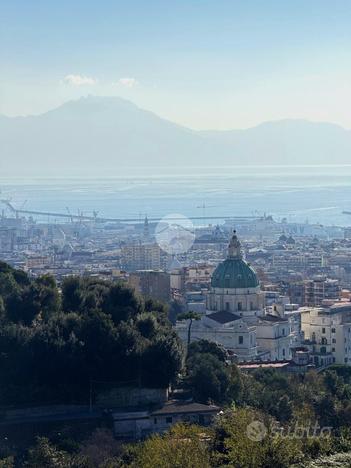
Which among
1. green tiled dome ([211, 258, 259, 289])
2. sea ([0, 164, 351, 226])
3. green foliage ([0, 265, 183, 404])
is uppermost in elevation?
sea ([0, 164, 351, 226])

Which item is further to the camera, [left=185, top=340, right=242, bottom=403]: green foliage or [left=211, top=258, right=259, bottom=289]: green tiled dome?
[left=211, top=258, right=259, bottom=289]: green tiled dome

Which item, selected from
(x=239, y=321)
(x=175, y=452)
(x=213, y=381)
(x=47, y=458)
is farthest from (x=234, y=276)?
(x=175, y=452)

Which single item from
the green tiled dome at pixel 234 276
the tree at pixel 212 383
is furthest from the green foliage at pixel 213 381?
the green tiled dome at pixel 234 276

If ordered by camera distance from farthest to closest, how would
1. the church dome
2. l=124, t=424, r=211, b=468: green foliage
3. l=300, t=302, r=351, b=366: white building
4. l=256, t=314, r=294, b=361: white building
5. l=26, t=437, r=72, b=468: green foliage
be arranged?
the church dome, l=300, t=302, r=351, b=366: white building, l=256, t=314, r=294, b=361: white building, l=26, t=437, r=72, b=468: green foliage, l=124, t=424, r=211, b=468: green foliage

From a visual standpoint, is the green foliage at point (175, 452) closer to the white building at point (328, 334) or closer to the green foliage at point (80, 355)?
the green foliage at point (80, 355)

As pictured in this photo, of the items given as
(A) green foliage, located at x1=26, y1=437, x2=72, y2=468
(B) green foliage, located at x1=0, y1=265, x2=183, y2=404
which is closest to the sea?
(B) green foliage, located at x1=0, y1=265, x2=183, y2=404

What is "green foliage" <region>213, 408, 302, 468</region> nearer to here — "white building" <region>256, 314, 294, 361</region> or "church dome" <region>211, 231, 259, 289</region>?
"white building" <region>256, 314, 294, 361</region>

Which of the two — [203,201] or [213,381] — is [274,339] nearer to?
[213,381]
